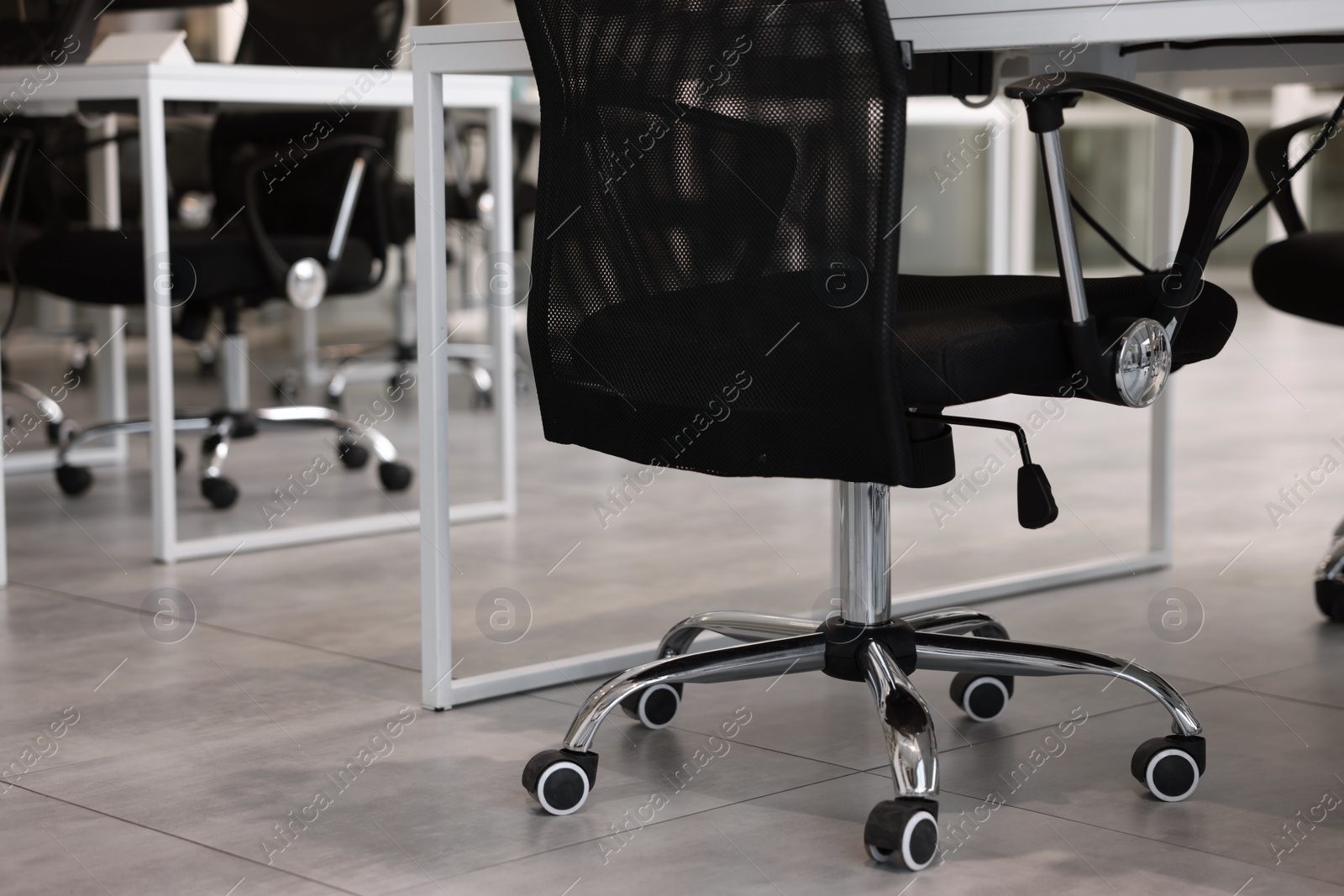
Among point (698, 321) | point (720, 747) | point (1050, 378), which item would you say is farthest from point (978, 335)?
point (720, 747)

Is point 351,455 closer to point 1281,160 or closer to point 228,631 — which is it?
point 228,631

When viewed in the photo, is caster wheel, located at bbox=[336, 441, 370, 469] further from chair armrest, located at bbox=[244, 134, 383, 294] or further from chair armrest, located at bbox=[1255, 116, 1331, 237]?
chair armrest, located at bbox=[1255, 116, 1331, 237]

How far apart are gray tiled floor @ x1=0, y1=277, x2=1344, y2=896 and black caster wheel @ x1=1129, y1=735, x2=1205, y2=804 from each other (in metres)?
0.02

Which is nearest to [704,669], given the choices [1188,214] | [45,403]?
[1188,214]

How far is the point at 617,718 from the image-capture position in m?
1.87

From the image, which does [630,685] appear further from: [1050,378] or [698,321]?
[1050,378]

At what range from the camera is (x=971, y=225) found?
7.73 meters

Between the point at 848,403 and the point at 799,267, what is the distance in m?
0.13

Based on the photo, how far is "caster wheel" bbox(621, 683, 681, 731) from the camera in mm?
1812

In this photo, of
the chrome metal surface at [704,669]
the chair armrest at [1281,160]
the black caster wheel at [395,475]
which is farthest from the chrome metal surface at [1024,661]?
the black caster wheel at [395,475]

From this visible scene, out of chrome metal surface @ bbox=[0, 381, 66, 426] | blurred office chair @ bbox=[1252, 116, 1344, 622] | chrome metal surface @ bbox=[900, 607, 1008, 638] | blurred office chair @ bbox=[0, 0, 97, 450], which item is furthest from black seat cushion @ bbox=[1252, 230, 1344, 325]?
chrome metal surface @ bbox=[0, 381, 66, 426]

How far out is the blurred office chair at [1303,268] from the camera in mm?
2068

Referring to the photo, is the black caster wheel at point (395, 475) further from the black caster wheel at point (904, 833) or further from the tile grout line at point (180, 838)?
the black caster wheel at point (904, 833)

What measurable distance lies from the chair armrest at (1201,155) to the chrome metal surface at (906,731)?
1.52 ft
